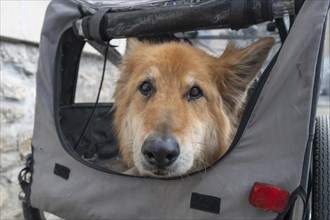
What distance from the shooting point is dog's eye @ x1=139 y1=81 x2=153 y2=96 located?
68.5 inches

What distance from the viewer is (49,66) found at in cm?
171

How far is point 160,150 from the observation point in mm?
1317

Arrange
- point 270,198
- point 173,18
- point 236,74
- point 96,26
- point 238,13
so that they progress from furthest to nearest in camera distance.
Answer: point 236,74
point 96,26
point 173,18
point 238,13
point 270,198

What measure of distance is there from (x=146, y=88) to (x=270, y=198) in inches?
32.0

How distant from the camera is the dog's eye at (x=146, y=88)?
5.71 ft

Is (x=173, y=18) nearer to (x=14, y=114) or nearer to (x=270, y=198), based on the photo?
(x=270, y=198)

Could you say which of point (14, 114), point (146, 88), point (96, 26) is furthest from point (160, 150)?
point (14, 114)

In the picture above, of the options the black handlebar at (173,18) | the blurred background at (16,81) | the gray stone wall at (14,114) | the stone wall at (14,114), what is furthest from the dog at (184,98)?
the gray stone wall at (14,114)

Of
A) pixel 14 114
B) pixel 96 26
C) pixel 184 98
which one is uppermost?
pixel 96 26

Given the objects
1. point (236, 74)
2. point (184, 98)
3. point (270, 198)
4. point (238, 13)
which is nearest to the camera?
point (270, 198)

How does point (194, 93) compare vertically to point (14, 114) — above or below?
above

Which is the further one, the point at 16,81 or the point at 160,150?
the point at 16,81

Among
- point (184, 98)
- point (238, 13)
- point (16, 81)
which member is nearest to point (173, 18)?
point (238, 13)

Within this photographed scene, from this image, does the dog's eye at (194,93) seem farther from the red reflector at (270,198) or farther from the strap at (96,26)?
the red reflector at (270,198)
